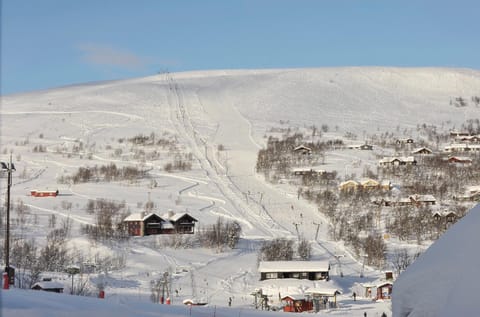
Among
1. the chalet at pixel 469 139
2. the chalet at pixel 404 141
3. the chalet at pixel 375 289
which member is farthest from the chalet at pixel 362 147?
the chalet at pixel 375 289

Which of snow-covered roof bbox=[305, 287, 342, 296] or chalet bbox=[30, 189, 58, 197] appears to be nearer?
snow-covered roof bbox=[305, 287, 342, 296]

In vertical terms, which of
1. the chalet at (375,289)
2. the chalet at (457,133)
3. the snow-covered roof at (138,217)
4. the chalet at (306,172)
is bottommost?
the chalet at (375,289)

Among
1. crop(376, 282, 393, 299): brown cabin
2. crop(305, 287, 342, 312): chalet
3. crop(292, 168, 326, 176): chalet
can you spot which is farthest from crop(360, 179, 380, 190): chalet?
crop(305, 287, 342, 312): chalet

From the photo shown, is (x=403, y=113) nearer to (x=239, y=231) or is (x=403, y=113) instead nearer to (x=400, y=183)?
(x=400, y=183)

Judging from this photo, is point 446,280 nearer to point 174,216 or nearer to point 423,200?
point 174,216

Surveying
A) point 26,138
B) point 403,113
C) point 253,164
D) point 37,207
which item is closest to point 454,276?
point 37,207

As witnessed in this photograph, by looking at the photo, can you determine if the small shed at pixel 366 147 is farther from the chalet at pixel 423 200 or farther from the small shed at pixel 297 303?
the small shed at pixel 297 303

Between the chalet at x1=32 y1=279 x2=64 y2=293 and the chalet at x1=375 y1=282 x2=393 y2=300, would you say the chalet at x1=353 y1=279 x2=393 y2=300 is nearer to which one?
the chalet at x1=375 y1=282 x2=393 y2=300

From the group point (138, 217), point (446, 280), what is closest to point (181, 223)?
point (138, 217)
